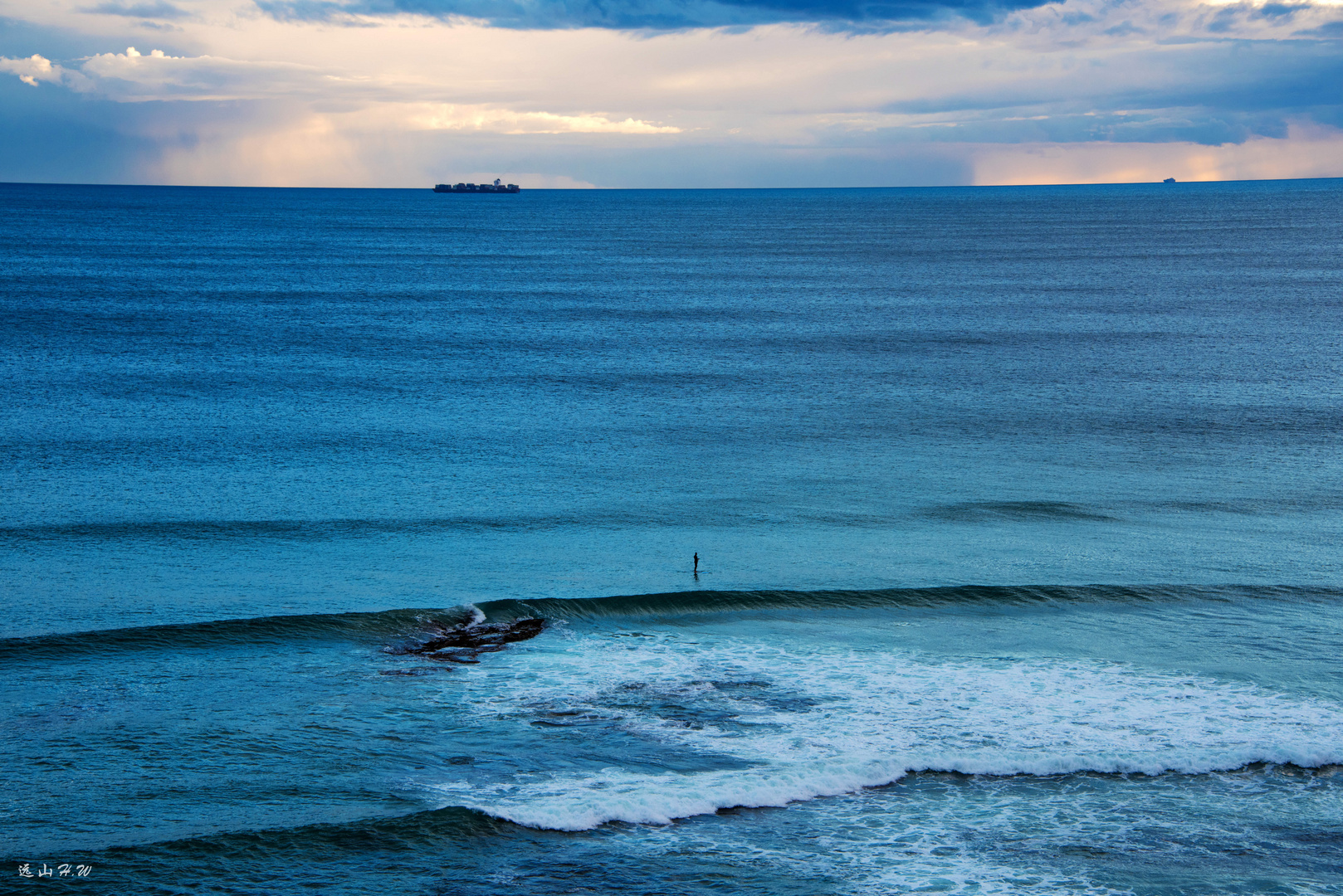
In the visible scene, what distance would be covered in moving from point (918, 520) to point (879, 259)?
4030 inches

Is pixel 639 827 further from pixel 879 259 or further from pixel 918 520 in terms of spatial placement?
pixel 879 259

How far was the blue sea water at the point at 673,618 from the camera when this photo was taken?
16.1 meters

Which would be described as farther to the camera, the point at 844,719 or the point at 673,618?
the point at 673,618

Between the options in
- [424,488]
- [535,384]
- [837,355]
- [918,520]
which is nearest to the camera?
[918,520]

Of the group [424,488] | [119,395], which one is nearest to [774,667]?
[424,488]

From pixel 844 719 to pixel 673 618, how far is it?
6.93 m

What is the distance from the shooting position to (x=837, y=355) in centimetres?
6372

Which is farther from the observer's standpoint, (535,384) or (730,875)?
(535,384)

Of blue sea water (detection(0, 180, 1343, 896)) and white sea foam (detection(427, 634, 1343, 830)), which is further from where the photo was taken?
white sea foam (detection(427, 634, 1343, 830))

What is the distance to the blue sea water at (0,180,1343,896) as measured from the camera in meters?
16.1

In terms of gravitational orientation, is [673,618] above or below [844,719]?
above

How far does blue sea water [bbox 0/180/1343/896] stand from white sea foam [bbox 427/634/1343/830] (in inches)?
4.1

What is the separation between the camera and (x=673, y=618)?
26.2 meters

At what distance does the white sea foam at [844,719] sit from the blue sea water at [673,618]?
0.10m
